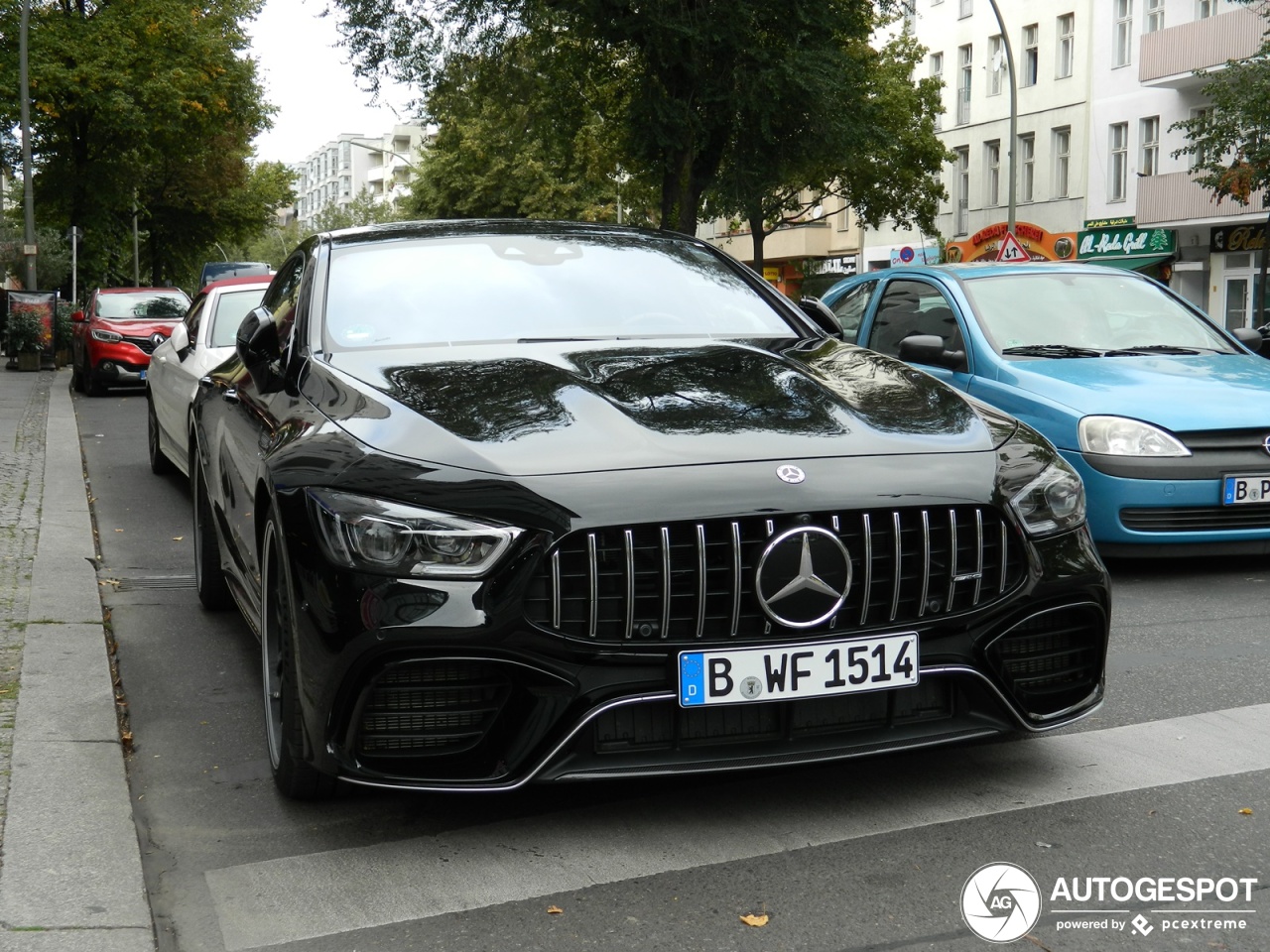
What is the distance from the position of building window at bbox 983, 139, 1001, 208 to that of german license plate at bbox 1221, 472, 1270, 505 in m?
41.1

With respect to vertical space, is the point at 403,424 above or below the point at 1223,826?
above

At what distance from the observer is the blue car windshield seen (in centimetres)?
839

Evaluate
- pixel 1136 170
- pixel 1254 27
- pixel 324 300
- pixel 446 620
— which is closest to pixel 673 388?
pixel 446 620

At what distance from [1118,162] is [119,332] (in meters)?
27.0

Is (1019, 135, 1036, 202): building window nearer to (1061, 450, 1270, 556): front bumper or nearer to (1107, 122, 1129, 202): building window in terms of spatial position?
(1107, 122, 1129, 202): building window

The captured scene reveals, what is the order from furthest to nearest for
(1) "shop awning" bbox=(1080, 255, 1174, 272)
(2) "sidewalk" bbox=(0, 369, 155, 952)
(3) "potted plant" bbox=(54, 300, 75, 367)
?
(1) "shop awning" bbox=(1080, 255, 1174, 272) < (3) "potted plant" bbox=(54, 300, 75, 367) < (2) "sidewalk" bbox=(0, 369, 155, 952)

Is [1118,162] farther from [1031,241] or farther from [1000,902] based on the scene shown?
[1000,902]

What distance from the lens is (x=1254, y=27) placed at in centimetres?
3441

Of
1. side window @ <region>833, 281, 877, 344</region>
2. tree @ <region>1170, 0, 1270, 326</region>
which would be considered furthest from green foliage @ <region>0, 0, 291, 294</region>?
side window @ <region>833, 281, 877, 344</region>

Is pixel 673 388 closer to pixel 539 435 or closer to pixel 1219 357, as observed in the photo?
pixel 539 435

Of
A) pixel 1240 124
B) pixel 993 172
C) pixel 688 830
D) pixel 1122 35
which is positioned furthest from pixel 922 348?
pixel 993 172

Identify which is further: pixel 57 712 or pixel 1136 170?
pixel 1136 170

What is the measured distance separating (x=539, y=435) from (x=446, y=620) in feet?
1.78

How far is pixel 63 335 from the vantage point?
30.9 meters
